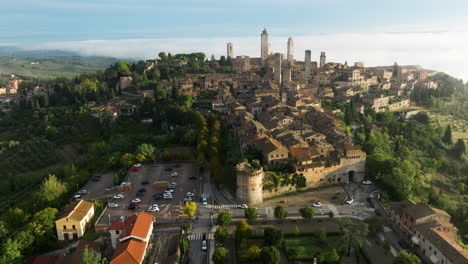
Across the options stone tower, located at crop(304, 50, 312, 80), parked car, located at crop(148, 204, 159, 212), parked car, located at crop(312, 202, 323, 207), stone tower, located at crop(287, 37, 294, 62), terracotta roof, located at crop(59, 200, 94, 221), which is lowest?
parked car, located at crop(312, 202, 323, 207)

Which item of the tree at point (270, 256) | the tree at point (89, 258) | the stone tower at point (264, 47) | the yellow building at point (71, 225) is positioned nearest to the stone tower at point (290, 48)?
the stone tower at point (264, 47)

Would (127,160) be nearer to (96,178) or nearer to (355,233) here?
(96,178)

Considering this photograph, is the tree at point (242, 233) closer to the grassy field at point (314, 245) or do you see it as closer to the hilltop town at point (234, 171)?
the hilltop town at point (234, 171)

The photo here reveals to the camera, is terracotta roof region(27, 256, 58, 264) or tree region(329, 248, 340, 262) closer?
tree region(329, 248, 340, 262)

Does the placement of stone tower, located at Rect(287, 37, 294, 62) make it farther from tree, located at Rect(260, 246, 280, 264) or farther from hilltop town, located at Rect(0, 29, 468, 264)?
tree, located at Rect(260, 246, 280, 264)

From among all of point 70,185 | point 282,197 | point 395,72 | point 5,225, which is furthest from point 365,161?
point 395,72

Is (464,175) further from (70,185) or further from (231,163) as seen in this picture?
(70,185)

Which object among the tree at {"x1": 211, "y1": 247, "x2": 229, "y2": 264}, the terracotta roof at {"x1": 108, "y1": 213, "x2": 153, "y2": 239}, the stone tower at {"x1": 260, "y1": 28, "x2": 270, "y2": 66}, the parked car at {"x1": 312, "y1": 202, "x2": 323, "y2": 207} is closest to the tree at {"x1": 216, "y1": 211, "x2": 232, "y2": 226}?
the tree at {"x1": 211, "y1": 247, "x2": 229, "y2": 264}

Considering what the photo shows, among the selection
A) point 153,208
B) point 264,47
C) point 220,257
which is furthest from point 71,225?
point 264,47
